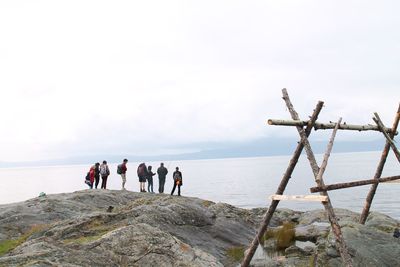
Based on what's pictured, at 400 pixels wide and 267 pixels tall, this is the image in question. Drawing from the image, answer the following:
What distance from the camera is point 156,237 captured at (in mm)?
14797

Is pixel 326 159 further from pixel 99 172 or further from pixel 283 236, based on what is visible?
pixel 99 172

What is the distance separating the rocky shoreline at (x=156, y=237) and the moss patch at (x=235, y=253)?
2.2 inches

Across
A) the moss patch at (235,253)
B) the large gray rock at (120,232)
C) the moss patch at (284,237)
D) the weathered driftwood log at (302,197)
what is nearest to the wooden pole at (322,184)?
the weathered driftwood log at (302,197)

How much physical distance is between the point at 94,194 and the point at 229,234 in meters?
12.6

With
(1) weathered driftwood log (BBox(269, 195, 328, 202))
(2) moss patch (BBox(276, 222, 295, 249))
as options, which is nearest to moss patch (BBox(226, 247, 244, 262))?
(2) moss patch (BBox(276, 222, 295, 249))

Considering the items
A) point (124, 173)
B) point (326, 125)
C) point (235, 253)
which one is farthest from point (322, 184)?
point (124, 173)

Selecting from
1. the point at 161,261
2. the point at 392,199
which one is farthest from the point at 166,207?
the point at 392,199

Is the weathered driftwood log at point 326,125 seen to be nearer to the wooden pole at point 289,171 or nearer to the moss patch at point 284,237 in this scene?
the wooden pole at point 289,171

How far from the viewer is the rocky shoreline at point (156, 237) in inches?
533

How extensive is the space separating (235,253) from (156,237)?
764 cm

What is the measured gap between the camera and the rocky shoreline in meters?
13.5

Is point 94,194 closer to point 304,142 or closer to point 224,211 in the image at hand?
point 224,211

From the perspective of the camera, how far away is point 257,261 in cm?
1912

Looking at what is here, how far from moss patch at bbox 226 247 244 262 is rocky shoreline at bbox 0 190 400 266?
0.18ft
